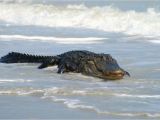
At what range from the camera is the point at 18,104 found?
9.93m

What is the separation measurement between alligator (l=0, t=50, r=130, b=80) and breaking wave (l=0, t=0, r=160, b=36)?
10.3 meters

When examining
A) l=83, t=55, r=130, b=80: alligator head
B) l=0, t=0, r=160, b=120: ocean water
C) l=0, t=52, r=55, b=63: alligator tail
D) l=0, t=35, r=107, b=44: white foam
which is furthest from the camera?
l=0, t=35, r=107, b=44: white foam

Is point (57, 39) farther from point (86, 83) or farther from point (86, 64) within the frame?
point (86, 83)

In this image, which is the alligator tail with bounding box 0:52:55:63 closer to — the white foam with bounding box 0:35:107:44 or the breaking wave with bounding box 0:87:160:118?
the breaking wave with bounding box 0:87:160:118

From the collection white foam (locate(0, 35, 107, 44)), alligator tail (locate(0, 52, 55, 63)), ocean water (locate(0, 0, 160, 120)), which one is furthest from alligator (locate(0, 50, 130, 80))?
white foam (locate(0, 35, 107, 44))

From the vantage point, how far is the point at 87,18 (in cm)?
3128

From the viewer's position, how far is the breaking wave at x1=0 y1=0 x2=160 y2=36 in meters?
26.8

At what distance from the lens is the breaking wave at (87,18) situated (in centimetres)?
2675

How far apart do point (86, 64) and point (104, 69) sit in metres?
0.72

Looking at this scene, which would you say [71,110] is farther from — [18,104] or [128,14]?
[128,14]

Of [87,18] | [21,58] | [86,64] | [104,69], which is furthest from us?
[87,18]

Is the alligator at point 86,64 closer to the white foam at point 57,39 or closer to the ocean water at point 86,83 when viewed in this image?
the ocean water at point 86,83

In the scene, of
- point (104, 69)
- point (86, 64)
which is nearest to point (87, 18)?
point (86, 64)

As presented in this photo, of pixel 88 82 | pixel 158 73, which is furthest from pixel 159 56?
pixel 88 82
